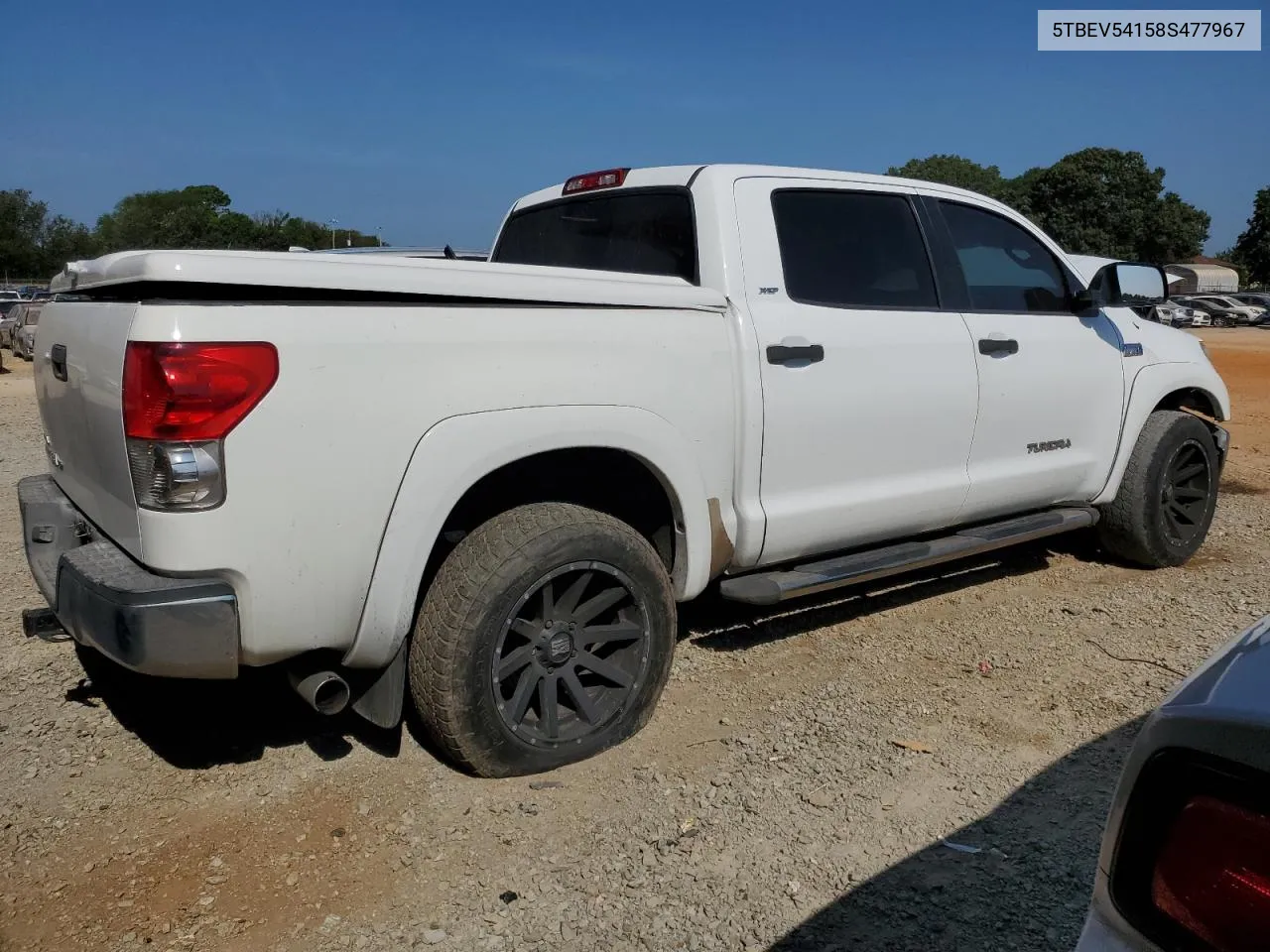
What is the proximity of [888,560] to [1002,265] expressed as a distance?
1.64 m

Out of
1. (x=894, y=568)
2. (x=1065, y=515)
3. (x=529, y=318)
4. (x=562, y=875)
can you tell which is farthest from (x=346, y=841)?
(x=1065, y=515)

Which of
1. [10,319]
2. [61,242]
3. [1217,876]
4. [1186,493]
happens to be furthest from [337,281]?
[61,242]

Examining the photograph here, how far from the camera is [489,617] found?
3.02 metres

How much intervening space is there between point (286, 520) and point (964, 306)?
3.07m

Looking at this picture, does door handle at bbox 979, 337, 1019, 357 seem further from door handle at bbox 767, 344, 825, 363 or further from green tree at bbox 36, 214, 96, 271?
green tree at bbox 36, 214, 96, 271

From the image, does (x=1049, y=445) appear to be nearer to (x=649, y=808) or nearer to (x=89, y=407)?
(x=649, y=808)

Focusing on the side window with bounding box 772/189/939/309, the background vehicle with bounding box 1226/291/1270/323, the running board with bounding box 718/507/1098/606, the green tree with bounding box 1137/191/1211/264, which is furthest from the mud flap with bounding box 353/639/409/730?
the green tree with bounding box 1137/191/1211/264

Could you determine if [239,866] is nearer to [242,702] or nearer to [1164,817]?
[242,702]

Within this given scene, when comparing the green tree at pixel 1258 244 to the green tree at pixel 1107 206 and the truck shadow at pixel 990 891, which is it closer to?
the green tree at pixel 1107 206

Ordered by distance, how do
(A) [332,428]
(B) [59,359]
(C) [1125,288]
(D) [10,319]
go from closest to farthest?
(A) [332,428]
(B) [59,359]
(C) [1125,288]
(D) [10,319]

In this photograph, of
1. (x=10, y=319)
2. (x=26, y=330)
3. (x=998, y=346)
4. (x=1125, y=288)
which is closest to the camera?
(x=998, y=346)

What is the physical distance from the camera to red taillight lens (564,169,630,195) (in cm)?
431

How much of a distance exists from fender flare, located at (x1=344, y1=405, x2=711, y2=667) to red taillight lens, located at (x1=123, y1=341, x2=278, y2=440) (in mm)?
485

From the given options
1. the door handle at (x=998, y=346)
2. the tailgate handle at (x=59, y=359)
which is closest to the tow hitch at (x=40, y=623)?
the tailgate handle at (x=59, y=359)
